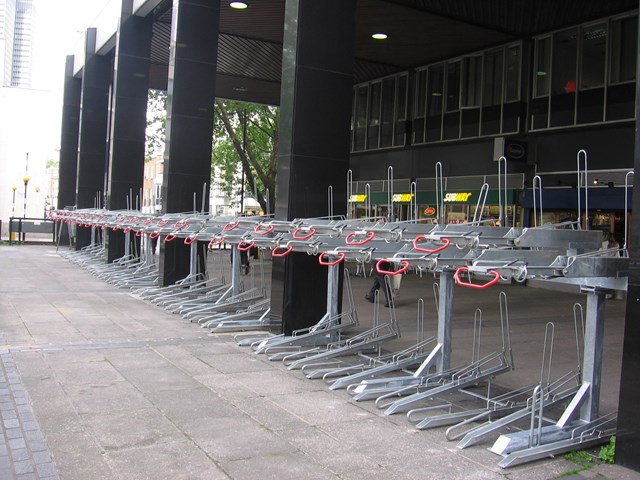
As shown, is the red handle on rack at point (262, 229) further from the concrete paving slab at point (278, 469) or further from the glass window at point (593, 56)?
the glass window at point (593, 56)

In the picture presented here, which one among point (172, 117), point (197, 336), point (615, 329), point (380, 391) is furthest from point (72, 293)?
point (615, 329)

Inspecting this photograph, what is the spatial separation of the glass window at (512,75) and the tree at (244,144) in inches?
430

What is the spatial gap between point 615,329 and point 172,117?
11007 millimetres

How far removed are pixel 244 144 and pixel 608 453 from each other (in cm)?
2670

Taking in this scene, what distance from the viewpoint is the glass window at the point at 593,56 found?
63.3 ft

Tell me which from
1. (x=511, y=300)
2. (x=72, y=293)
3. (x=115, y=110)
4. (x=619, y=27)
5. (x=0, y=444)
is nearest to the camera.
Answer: (x=0, y=444)

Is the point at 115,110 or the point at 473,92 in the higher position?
the point at 473,92

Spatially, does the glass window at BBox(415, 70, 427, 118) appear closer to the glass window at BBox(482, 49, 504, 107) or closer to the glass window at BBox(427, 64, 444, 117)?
the glass window at BBox(427, 64, 444, 117)

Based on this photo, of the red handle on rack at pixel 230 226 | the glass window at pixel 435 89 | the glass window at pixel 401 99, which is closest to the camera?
the red handle on rack at pixel 230 226

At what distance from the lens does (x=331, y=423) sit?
620 cm

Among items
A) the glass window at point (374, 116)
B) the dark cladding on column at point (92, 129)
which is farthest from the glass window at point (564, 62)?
the dark cladding on column at point (92, 129)

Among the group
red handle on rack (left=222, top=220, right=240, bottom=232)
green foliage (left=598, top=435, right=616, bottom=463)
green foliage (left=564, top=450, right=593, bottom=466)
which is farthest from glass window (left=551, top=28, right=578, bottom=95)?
green foliage (left=564, top=450, right=593, bottom=466)

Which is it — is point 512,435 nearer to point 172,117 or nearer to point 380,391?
point 380,391

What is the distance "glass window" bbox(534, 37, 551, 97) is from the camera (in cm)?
2095
